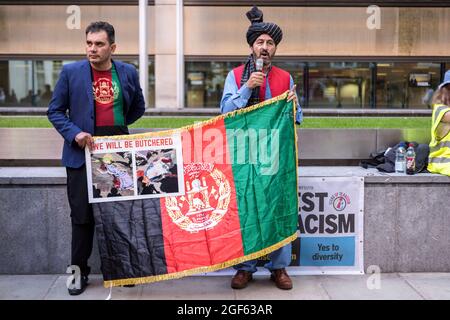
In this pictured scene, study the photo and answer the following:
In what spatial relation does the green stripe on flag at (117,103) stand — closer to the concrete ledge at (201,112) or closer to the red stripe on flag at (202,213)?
the red stripe on flag at (202,213)

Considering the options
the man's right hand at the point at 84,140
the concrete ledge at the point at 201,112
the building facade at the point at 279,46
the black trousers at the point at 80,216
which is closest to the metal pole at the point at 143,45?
the building facade at the point at 279,46

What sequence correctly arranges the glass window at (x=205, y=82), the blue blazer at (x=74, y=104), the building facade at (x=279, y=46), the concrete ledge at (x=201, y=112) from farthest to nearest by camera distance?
the glass window at (x=205, y=82), the building facade at (x=279, y=46), the concrete ledge at (x=201, y=112), the blue blazer at (x=74, y=104)

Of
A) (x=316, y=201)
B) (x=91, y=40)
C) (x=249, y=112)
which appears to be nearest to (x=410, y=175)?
(x=316, y=201)

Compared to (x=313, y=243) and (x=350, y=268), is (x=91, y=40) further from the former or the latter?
(x=350, y=268)

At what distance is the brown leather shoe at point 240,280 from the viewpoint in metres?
4.88

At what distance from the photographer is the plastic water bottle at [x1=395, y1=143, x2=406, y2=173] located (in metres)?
5.52

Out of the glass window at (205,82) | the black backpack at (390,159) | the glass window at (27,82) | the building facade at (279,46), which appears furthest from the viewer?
the glass window at (27,82)

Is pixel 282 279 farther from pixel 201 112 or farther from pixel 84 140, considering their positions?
pixel 201 112

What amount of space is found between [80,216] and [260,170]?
153 cm

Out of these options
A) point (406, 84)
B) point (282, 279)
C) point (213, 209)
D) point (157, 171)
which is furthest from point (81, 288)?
point (406, 84)

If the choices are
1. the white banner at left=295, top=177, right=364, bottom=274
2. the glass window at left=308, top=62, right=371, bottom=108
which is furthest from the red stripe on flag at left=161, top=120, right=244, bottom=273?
the glass window at left=308, top=62, right=371, bottom=108

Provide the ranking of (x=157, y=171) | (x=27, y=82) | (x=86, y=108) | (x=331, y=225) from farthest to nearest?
(x=27, y=82) → (x=331, y=225) → (x=157, y=171) → (x=86, y=108)

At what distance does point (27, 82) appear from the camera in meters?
20.2

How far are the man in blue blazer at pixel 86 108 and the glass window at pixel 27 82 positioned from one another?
53.1 feet
